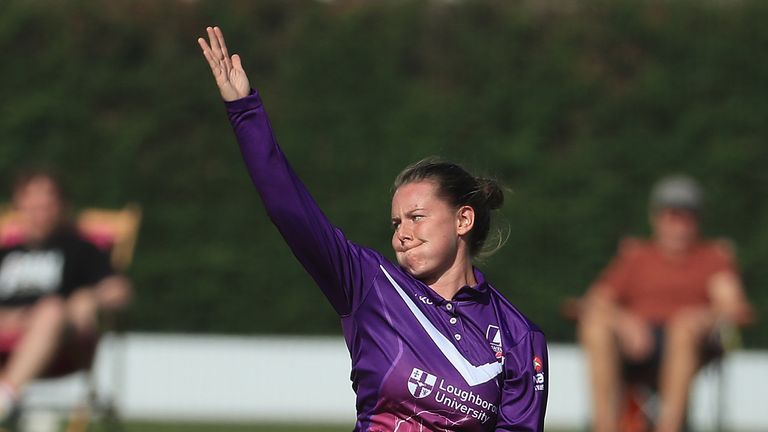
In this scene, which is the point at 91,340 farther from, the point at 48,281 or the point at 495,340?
the point at 495,340

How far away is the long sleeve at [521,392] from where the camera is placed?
3.05m

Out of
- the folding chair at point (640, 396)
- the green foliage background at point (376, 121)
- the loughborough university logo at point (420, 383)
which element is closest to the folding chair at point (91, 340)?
the green foliage background at point (376, 121)

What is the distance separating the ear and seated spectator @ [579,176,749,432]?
338 centimetres

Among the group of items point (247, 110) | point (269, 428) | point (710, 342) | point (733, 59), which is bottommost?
point (269, 428)

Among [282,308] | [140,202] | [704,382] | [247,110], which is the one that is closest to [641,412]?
[704,382]

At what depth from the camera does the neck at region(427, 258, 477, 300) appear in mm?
3117

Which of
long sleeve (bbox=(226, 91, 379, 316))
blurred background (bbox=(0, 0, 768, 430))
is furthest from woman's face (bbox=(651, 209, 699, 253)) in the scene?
long sleeve (bbox=(226, 91, 379, 316))

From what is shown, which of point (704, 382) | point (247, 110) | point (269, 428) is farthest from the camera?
point (704, 382)

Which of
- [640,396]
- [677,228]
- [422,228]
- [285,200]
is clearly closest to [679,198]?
[677,228]

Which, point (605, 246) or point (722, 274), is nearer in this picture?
point (722, 274)

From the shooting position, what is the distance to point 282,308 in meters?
8.84

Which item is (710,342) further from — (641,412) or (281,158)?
(281,158)

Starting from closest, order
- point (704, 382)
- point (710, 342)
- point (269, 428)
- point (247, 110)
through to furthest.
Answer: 1. point (247, 110)
2. point (710, 342)
3. point (269, 428)
4. point (704, 382)

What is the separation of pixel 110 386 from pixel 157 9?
93.0 inches
